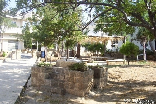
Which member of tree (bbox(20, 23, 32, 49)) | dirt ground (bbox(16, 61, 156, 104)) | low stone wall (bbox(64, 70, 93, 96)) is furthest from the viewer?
tree (bbox(20, 23, 32, 49))

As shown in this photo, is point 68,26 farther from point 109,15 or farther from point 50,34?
point 109,15

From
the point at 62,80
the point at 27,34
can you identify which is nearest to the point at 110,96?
the point at 62,80

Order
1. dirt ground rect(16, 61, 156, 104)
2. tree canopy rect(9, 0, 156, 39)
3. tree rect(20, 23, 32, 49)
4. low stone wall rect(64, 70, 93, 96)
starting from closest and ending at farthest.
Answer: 1. dirt ground rect(16, 61, 156, 104)
2. low stone wall rect(64, 70, 93, 96)
3. tree canopy rect(9, 0, 156, 39)
4. tree rect(20, 23, 32, 49)

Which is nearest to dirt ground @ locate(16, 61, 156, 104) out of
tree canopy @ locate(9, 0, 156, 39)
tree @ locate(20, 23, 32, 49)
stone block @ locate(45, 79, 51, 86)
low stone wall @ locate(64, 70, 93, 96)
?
low stone wall @ locate(64, 70, 93, 96)

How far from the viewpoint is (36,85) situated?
279 inches

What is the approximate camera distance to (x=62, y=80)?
6.75m

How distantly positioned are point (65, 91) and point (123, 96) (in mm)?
2156

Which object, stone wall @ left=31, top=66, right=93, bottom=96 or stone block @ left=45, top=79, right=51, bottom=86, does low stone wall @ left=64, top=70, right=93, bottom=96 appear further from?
stone block @ left=45, top=79, right=51, bottom=86

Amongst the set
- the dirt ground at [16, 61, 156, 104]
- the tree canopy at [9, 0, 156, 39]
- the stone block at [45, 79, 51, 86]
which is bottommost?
the dirt ground at [16, 61, 156, 104]

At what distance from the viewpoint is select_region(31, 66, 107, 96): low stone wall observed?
6.36 metres

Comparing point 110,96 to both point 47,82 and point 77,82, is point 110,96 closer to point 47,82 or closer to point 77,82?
point 77,82

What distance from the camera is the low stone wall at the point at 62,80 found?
6363 mm

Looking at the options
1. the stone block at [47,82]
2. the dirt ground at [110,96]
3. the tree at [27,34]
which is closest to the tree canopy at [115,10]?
the dirt ground at [110,96]

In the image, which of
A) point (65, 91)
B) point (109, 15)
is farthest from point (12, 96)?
point (109, 15)
